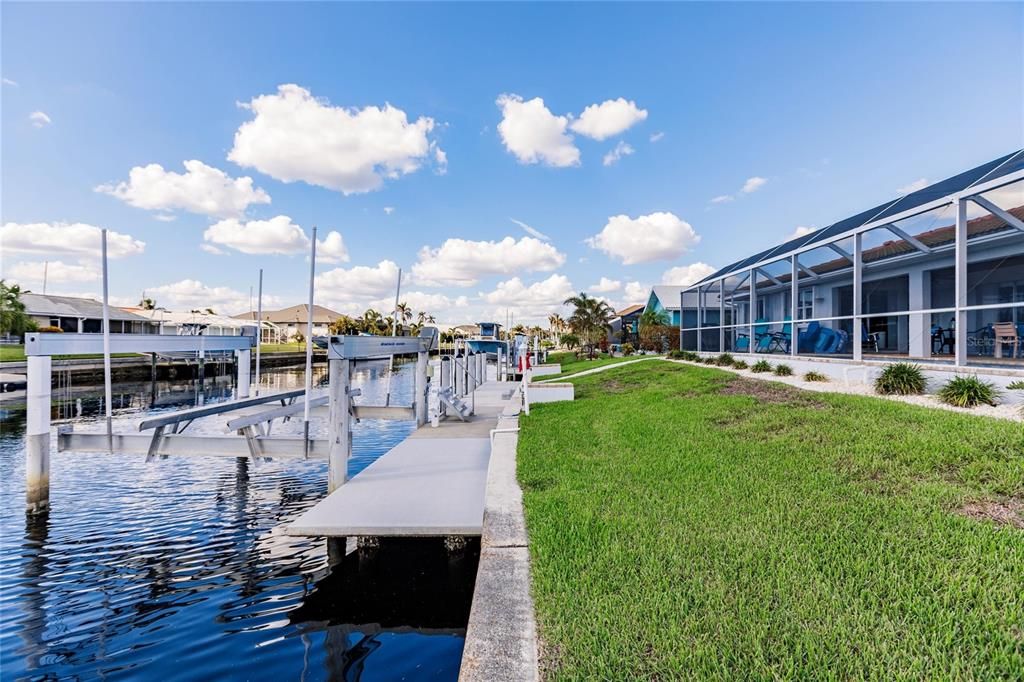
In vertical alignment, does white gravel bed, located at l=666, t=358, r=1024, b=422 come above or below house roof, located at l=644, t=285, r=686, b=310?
below

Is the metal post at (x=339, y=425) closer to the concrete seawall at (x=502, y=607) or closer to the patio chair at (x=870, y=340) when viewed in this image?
the concrete seawall at (x=502, y=607)

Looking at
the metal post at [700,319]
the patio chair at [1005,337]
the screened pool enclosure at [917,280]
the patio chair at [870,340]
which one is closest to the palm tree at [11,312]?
the metal post at [700,319]

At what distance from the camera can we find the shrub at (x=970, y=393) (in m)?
6.70

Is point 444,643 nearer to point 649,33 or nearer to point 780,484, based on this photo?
point 780,484

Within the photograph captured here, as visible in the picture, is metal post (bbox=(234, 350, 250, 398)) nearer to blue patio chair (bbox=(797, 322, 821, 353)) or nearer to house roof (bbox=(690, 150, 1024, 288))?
house roof (bbox=(690, 150, 1024, 288))

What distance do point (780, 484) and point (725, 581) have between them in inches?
86.5

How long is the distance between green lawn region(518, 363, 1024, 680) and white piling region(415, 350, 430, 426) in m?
4.48

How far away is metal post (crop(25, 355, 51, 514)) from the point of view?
268 inches

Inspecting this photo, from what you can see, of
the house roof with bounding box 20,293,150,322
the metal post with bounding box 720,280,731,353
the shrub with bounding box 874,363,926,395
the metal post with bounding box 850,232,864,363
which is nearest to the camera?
the shrub with bounding box 874,363,926,395

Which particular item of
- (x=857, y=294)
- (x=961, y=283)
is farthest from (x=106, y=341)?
(x=857, y=294)

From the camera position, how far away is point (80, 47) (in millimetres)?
13109

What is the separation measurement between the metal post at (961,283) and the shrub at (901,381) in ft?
2.44

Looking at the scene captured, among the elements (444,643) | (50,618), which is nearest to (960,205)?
(444,643)

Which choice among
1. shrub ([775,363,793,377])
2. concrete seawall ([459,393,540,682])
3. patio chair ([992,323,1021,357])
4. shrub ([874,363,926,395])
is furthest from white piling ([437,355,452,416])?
patio chair ([992,323,1021,357])
